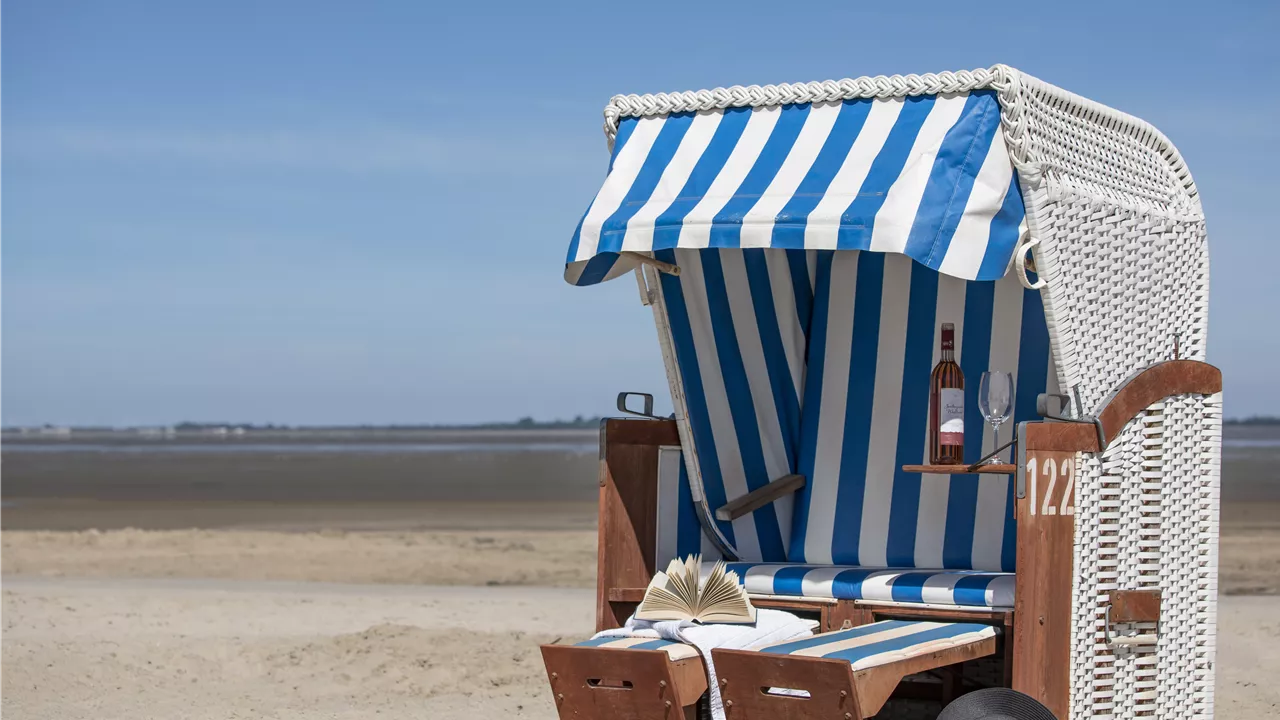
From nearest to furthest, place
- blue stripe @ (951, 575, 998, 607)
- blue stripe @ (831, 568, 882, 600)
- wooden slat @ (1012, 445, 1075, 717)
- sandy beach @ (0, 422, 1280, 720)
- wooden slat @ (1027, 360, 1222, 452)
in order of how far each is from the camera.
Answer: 1. wooden slat @ (1012, 445, 1075, 717)
2. wooden slat @ (1027, 360, 1222, 452)
3. blue stripe @ (951, 575, 998, 607)
4. blue stripe @ (831, 568, 882, 600)
5. sandy beach @ (0, 422, 1280, 720)

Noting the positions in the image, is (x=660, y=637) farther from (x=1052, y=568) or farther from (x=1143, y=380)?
(x=1143, y=380)

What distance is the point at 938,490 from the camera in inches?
216

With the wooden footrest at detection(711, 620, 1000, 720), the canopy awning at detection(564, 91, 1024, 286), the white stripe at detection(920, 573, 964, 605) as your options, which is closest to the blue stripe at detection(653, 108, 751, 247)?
the canopy awning at detection(564, 91, 1024, 286)

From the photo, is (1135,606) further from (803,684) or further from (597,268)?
(597,268)

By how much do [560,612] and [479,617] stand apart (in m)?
0.64

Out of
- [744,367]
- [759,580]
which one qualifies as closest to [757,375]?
[744,367]

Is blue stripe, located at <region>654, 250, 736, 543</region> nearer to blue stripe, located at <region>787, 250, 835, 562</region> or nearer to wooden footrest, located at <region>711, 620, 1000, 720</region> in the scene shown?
blue stripe, located at <region>787, 250, 835, 562</region>

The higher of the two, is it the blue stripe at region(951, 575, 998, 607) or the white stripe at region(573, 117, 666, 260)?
the white stripe at region(573, 117, 666, 260)

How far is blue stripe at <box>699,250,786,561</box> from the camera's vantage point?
17.7 ft

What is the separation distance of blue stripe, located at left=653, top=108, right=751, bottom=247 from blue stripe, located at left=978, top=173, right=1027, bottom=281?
37.4 inches

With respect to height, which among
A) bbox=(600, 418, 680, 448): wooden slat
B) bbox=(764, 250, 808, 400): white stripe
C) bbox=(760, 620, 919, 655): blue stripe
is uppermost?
bbox=(764, 250, 808, 400): white stripe

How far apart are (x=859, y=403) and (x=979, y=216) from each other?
1.72 metres

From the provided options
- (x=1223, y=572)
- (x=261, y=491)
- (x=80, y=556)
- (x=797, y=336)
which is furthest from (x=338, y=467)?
(x=797, y=336)

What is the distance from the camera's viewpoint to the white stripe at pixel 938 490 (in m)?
5.45
